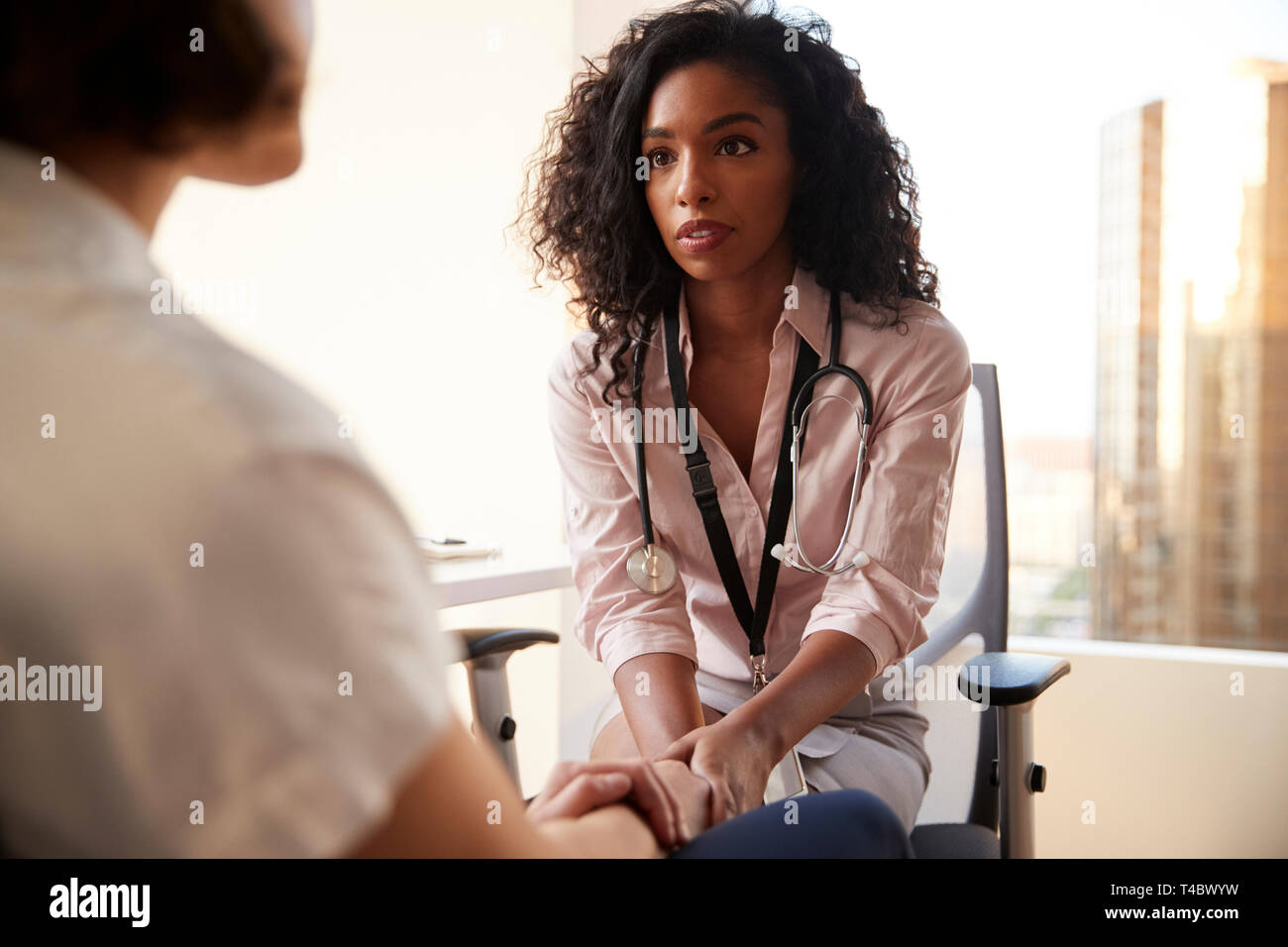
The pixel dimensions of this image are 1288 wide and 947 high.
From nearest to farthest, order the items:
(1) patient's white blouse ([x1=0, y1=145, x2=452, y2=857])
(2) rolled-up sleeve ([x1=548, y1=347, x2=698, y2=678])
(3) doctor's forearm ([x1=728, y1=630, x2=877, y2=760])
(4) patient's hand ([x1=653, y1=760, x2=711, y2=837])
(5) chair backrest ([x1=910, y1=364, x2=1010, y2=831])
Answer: (1) patient's white blouse ([x1=0, y1=145, x2=452, y2=857]), (4) patient's hand ([x1=653, y1=760, x2=711, y2=837]), (3) doctor's forearm ([x1=728, y1=630, x2=877, y2=760]), (2) rolled-up sleeve ([x1=548, y1=347, x2=698, y2=678]), (5) chair backrest ([x1=910, y1=364, x2=1010, y2=831])

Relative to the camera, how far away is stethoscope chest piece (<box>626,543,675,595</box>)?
132 cm

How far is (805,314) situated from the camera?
1.36m

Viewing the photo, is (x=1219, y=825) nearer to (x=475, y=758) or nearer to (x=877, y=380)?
(x=877, y=380)

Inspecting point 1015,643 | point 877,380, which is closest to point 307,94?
point 877,380

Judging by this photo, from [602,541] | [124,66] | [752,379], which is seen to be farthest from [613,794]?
[752,379]

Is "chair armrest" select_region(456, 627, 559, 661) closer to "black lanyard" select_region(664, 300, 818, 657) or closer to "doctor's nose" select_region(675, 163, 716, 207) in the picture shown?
"black lanyard" select_region(664, 300, 818, 657)

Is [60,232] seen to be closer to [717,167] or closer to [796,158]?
[717,167]

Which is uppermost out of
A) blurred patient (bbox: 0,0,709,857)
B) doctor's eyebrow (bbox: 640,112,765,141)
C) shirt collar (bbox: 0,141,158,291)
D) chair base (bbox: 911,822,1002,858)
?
doctor's eyebrow (bbox: 640,112,765,141)

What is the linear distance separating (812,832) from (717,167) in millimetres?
900

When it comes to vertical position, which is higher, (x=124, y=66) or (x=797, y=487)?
(x=124, y=66)

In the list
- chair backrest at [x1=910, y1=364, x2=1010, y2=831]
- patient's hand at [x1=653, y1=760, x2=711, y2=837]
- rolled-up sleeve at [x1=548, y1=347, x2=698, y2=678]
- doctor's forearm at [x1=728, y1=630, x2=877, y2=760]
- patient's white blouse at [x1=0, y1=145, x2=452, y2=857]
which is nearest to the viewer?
patient's white blouse at [x1=0, y1=145, x2=452, y2=857]

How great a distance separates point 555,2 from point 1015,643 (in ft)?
6.90

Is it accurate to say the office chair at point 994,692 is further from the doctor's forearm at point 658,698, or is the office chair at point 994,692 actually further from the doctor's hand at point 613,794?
the doctor's hand at point 613,794

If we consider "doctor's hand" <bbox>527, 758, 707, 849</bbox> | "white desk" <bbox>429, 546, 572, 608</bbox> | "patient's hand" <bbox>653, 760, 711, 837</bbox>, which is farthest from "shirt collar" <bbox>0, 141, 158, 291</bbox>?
"white desk" <bbox>429, 546, 572, 608</bbox>
